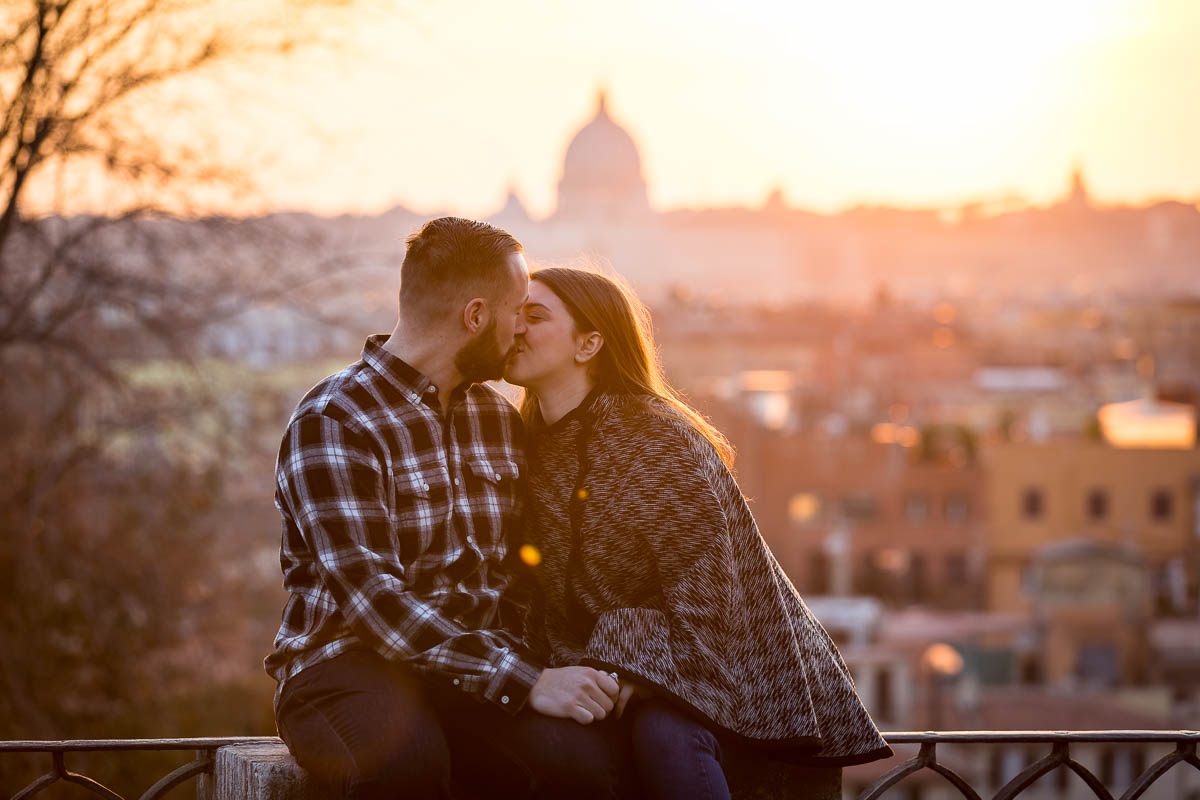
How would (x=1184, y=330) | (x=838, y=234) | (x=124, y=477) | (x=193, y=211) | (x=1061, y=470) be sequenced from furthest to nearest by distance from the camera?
(x=838, y=234) < (x=1184, y=330) < (x=1061, y=470) < (x=124, y=477) < (x=193, y=211)

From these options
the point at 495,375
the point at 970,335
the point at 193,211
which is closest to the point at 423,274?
the point at 495,375

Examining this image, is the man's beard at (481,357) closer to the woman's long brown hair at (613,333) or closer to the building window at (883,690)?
the woman's long brown hair at (613,333)

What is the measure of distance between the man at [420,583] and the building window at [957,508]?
89.9 ft

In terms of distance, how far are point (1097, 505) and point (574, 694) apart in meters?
27.3

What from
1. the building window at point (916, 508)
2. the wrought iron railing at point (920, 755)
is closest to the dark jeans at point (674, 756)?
the wrought iron railing at point (920, 755)

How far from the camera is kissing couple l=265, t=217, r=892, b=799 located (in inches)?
85.3

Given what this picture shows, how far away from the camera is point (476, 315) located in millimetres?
2287

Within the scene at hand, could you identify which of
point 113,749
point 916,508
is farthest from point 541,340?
point 916,508

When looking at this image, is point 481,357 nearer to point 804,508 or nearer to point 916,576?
point 804,508

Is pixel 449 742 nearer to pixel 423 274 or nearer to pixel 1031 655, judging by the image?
pixel 423 274

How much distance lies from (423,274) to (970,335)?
53.1 meters

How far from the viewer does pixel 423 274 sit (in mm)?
2268

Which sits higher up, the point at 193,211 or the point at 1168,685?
the point at 193,211

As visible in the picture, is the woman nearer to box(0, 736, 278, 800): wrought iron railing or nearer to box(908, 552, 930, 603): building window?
box(0, 736, 278, 800): wrought iron railing
